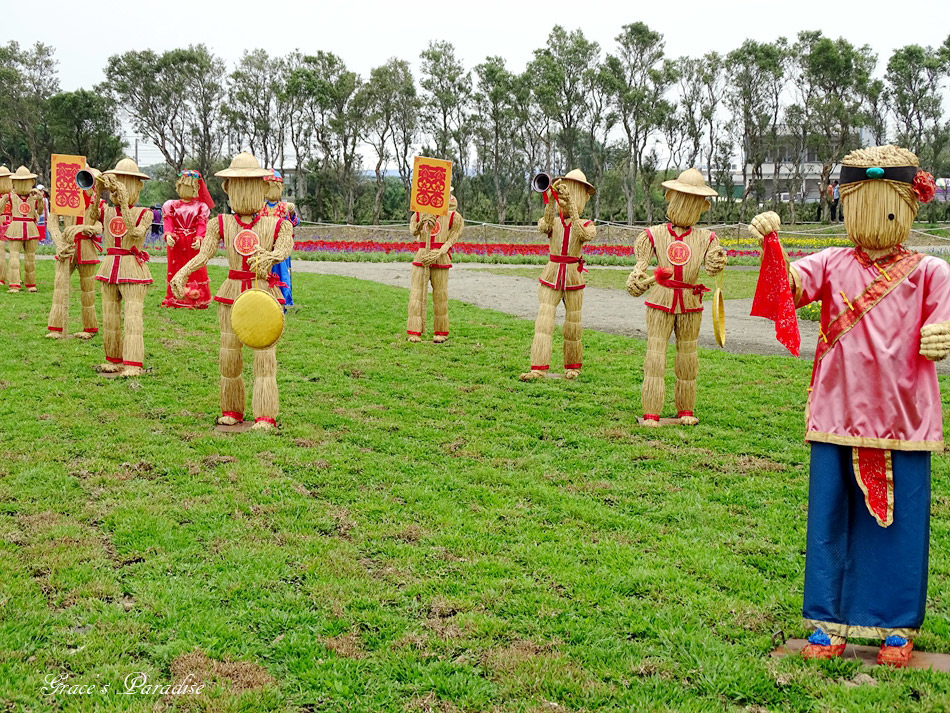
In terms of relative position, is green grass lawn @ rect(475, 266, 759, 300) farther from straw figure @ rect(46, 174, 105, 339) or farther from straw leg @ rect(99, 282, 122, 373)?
straw leg @ rect(99, 282, 122, 373)

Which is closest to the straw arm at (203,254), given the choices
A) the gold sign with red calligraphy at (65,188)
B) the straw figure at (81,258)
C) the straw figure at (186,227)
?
the straw figure at (81,258)

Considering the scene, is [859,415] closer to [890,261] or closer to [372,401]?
[890,261]

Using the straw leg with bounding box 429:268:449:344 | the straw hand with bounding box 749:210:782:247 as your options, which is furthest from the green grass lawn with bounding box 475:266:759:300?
the straw hand with bounding box 749:210:782:247

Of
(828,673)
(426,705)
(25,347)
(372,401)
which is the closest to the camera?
(426,705)

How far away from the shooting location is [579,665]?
4000 millimetres

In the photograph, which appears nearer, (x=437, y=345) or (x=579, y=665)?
(x=579, y=665)

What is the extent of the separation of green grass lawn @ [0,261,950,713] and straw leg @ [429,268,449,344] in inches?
108

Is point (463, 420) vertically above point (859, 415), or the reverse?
point (859, 415)

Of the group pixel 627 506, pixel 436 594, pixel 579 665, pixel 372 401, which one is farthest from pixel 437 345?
pixel 579 665

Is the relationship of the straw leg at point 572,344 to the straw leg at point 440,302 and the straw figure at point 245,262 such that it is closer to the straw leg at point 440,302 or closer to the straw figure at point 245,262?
the straw leg at point 440,302

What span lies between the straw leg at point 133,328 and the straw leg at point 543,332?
173 inches

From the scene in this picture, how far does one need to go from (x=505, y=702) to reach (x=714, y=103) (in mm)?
41111

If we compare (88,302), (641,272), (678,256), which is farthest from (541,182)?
(88,302)

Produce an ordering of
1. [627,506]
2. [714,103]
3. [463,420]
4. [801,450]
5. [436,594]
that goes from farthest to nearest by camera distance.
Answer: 1. [714,103]
2. [463,420]
3. [801,450]
4. [627,506]
5. [436,594]
